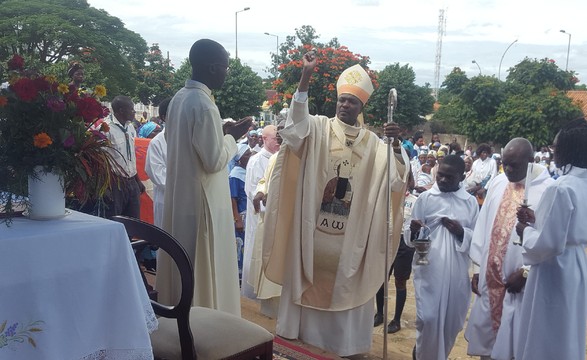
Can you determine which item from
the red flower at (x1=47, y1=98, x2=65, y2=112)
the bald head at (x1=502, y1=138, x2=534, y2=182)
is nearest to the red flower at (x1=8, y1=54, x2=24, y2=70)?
the red flower at (x1=47, y1=98, x2=65, y2=112)

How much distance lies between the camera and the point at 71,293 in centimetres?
244

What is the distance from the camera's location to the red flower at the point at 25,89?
246 centimetres

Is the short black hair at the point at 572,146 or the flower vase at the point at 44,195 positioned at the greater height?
the short black hair at the point at 572,146

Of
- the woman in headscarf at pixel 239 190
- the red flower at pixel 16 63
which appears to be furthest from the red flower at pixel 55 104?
the woman in headscarf at pixel 239 190

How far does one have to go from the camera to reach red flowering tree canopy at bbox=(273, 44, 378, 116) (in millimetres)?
16719

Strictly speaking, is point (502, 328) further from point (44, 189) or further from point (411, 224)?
point (44, 189)

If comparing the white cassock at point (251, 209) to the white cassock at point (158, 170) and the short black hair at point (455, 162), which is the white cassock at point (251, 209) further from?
the short black hair at point (455, 162)

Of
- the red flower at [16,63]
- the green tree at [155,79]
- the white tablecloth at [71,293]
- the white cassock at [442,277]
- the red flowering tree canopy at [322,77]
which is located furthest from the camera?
the green tree at [155,79]

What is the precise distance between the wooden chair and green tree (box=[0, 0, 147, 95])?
22.0 meters

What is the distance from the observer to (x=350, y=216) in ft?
15.9

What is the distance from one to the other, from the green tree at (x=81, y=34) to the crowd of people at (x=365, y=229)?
20430 mm

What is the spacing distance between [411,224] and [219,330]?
2169 millimetres

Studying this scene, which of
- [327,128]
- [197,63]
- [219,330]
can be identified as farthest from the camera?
[327,128]

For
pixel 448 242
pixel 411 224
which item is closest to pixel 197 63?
pixel 411 224
